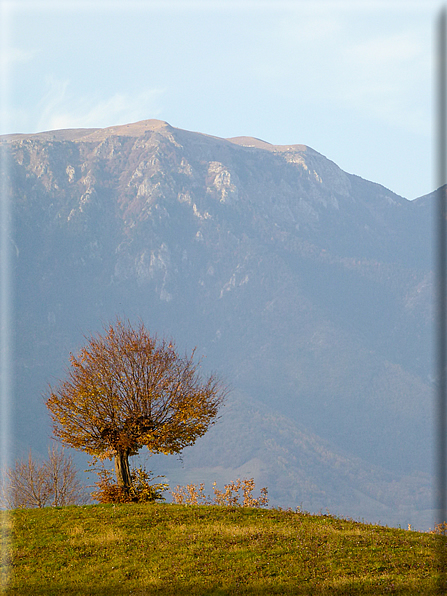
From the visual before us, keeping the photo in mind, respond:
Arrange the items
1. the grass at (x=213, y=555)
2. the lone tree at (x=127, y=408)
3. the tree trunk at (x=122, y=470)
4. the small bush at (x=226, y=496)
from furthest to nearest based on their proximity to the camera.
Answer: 1. the small bush at (x=226, y=496)
2. the tree trunk at (x=122, y=470)
3. the lone tree at (x=127, y=408)
4. the grass at (x=213, y=555)

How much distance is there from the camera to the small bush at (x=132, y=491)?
35750mm

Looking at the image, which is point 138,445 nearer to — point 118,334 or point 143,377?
point 143,377

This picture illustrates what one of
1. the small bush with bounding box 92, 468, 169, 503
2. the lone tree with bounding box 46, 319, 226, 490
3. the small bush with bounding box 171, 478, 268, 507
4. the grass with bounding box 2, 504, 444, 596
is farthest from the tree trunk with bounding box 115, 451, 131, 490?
the grass with bounding box 2, 504, 444, 596

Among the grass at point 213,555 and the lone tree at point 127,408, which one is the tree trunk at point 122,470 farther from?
the grass at point 213,555

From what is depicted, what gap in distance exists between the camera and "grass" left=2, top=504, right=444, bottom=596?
63.8 feet

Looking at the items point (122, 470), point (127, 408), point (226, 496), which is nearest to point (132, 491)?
point (122, 470)

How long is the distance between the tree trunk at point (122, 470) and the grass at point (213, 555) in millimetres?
7224

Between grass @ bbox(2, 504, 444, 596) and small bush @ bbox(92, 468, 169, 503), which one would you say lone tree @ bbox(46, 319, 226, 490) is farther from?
grass @ bbox(2, 504, 444, 596)

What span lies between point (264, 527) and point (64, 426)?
15.2 meters


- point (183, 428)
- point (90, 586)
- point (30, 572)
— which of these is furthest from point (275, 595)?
point (183, 428)

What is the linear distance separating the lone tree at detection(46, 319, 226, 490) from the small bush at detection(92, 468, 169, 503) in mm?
506

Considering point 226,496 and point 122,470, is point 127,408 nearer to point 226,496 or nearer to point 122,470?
point 122,470

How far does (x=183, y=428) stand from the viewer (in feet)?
119

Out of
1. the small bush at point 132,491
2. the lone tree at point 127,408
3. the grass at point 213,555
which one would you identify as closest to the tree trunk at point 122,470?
the lone tree at point 127,408
